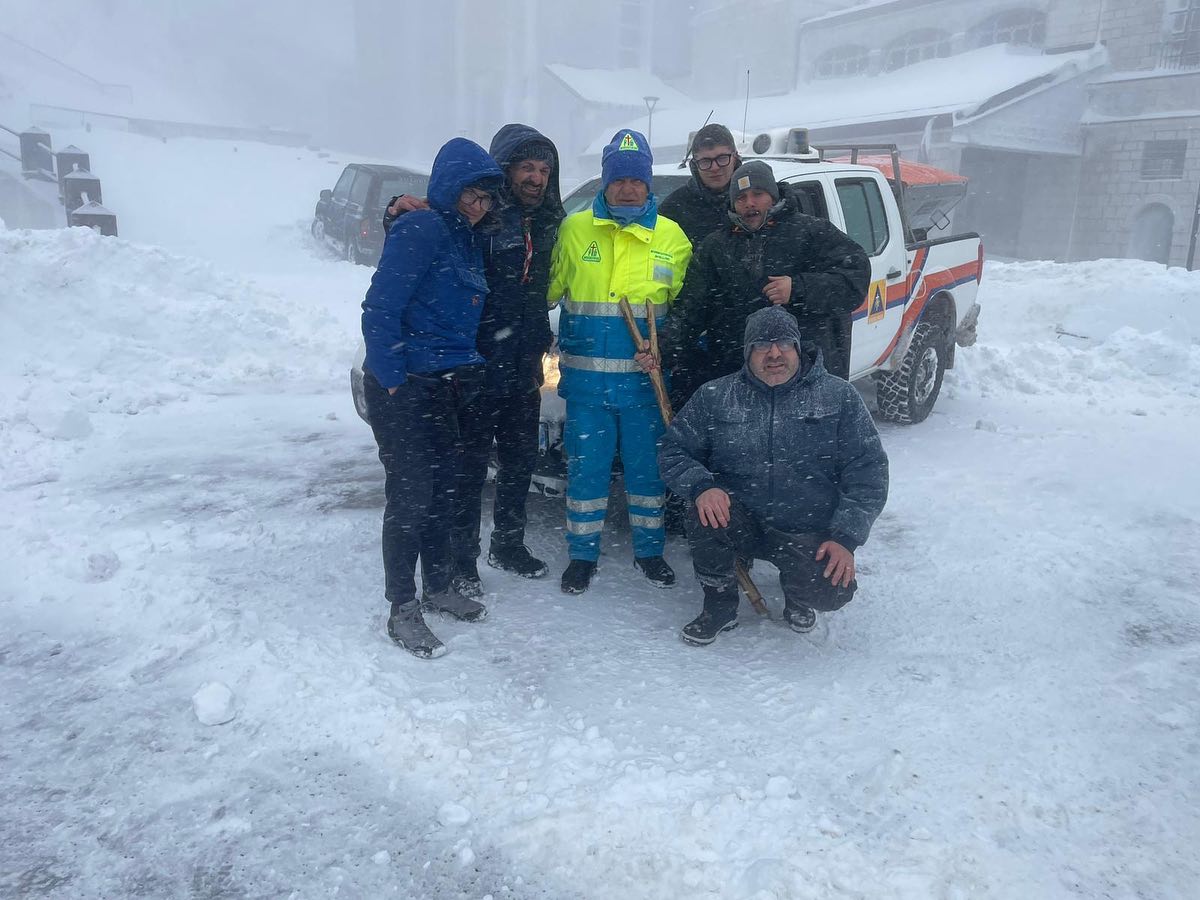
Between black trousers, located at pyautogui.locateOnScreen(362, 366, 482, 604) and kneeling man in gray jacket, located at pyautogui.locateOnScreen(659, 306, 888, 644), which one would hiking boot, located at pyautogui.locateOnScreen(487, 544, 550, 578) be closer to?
black trousers, located at pyautogui.locateOnScreen(362, 366, 482, 604)

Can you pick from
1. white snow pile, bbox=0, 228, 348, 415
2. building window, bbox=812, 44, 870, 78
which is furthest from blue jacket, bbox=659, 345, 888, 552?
building window, bbox=812, 44, 870, 78

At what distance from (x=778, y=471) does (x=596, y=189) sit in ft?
9.43

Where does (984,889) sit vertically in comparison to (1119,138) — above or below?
below

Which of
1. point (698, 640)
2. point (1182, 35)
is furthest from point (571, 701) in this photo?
point (1182, 35)

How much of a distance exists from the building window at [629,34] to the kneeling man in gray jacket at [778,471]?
4141cm

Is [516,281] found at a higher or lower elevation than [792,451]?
higher

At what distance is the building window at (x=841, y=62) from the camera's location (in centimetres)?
2939

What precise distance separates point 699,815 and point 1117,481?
171 inches

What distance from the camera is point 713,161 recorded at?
3908 millimetres

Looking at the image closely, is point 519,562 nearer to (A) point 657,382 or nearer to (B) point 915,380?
(A) point 657,382

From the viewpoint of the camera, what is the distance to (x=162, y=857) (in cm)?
236

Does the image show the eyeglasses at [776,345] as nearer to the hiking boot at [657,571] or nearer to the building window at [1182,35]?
the hiking boot at [657,571]

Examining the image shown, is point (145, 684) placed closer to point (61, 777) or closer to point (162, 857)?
point (61, 777)

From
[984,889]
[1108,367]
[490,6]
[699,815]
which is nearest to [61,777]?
[699,815]
